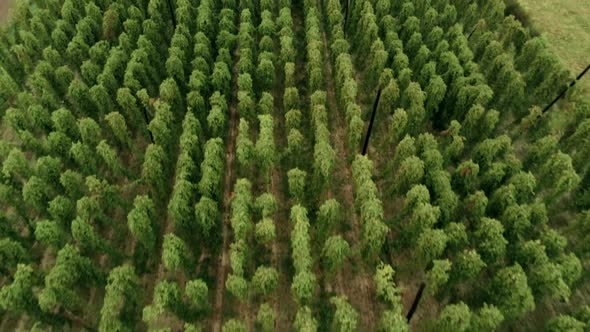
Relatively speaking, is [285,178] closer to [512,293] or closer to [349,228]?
[349,228]

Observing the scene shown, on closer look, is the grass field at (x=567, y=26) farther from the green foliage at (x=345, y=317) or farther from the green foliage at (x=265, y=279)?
the green foliage at (x=265, y=279)

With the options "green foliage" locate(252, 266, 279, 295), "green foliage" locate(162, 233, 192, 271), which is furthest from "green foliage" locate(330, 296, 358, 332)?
"green foliage" locate(162, 233, 192, 271)

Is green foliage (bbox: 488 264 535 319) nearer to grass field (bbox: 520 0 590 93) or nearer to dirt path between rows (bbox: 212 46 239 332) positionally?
dirt path between rows (bbox: 212 46 239 332)

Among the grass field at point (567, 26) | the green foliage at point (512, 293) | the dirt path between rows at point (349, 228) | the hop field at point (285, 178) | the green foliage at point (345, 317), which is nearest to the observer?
the green foliage at point (345, 317)

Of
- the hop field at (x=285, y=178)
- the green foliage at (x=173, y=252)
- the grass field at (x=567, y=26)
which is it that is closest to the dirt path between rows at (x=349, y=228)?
the hop field at (x=285, y=178)

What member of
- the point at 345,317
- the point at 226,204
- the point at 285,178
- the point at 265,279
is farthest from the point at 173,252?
the point at 285,178

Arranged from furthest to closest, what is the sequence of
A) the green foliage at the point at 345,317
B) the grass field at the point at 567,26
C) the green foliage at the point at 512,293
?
the grass field at the point at 567,26, the green foliage at the point at 512,293, the green foliage at the point at 345,317
